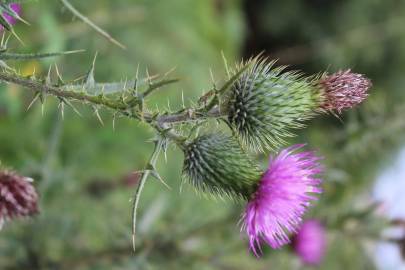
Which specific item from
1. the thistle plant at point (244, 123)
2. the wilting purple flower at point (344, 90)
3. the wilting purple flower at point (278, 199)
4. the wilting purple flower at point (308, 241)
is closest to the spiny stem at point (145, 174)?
the thistle plant at point (244, 123)

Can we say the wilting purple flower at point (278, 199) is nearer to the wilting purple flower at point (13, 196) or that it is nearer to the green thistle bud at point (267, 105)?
the green thistle bud at point (267, 105)

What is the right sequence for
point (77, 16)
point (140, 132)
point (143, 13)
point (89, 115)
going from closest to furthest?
point (77, 16)
point (89, 115)
point (140, 132)
point (143, 13)

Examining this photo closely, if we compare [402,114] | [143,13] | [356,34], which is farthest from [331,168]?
[356,34]

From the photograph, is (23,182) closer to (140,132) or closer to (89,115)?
(89,115)

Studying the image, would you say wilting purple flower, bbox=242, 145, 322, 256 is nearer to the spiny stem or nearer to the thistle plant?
the thistle plant

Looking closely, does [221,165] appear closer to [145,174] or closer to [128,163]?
[145,174]

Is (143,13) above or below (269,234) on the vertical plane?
above
